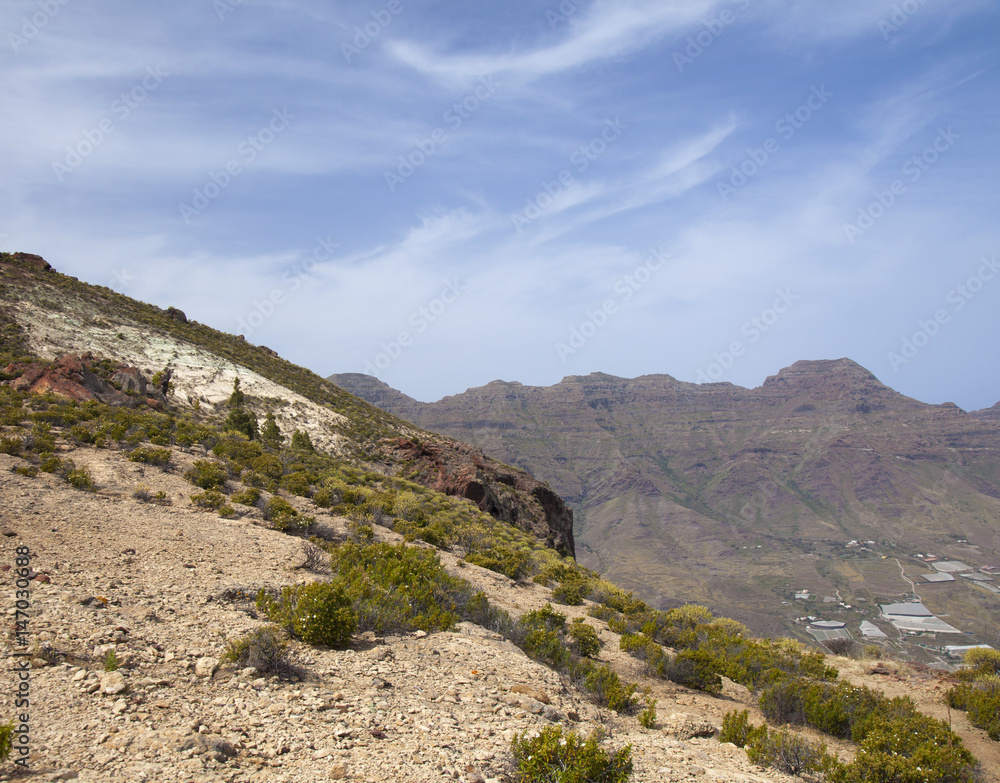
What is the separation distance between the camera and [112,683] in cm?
563

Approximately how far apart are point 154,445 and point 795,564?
6748 inches

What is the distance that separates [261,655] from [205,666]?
631mm

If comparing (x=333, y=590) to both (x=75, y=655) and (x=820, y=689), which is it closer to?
(x=75, y=655)

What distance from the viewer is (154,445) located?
57.1 feet

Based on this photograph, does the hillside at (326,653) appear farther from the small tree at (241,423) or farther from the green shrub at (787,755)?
the small tree at (241,423)

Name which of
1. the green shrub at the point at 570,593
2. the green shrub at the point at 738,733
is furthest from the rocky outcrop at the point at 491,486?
the green shrub at the point at 738,733

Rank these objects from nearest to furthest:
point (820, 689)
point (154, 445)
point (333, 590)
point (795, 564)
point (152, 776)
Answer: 1. point (152, 776)
2. point (333, 590)
3. point (820, 689)
4. point (154, 445)
5. point (795, 564)

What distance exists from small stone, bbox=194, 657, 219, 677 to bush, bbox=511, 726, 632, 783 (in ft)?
12.3

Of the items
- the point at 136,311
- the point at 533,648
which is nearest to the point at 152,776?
the point at 533,648

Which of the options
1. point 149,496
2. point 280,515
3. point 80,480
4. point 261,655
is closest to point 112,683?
point 261,655

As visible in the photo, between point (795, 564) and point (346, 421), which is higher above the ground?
point (346, 421)

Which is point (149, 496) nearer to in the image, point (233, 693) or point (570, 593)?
point (233, 693)

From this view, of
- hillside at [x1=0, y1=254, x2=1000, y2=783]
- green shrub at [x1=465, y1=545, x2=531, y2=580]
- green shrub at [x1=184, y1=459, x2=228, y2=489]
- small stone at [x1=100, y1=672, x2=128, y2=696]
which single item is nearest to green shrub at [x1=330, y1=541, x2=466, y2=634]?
hillside at [x1=0, y1=254, x2=1000, y2=783]

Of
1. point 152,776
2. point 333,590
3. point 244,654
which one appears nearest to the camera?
point 152,776
